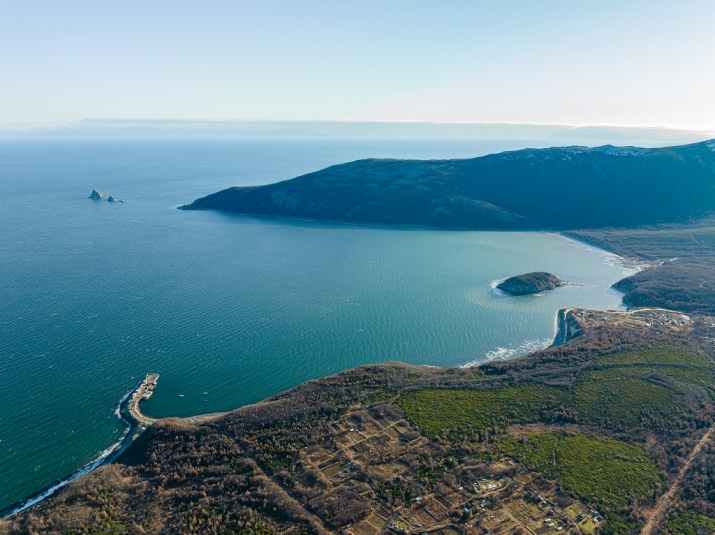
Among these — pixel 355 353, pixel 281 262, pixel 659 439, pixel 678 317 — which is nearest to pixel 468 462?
pixel 659 439

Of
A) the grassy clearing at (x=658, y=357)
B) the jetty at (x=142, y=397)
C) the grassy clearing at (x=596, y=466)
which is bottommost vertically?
the jetty at (x=142, y=397)

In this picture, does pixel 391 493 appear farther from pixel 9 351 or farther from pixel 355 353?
pixel 9 351

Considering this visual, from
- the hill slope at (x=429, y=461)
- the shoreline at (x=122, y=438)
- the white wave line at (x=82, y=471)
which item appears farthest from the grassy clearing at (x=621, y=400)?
the white wave line at (x=82, y=471)

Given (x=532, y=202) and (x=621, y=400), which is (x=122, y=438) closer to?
(x=621, y=400)

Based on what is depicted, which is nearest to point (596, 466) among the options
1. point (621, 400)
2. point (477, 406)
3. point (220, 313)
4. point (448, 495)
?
point (477, 406)

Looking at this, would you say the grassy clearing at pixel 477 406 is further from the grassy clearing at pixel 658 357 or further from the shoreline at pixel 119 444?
the shoreline at pixel 119 444

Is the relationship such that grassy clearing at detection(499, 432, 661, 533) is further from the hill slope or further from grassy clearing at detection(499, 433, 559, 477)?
the hill slope

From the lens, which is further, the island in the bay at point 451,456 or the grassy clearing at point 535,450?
the grassy clearing at point 535,450
